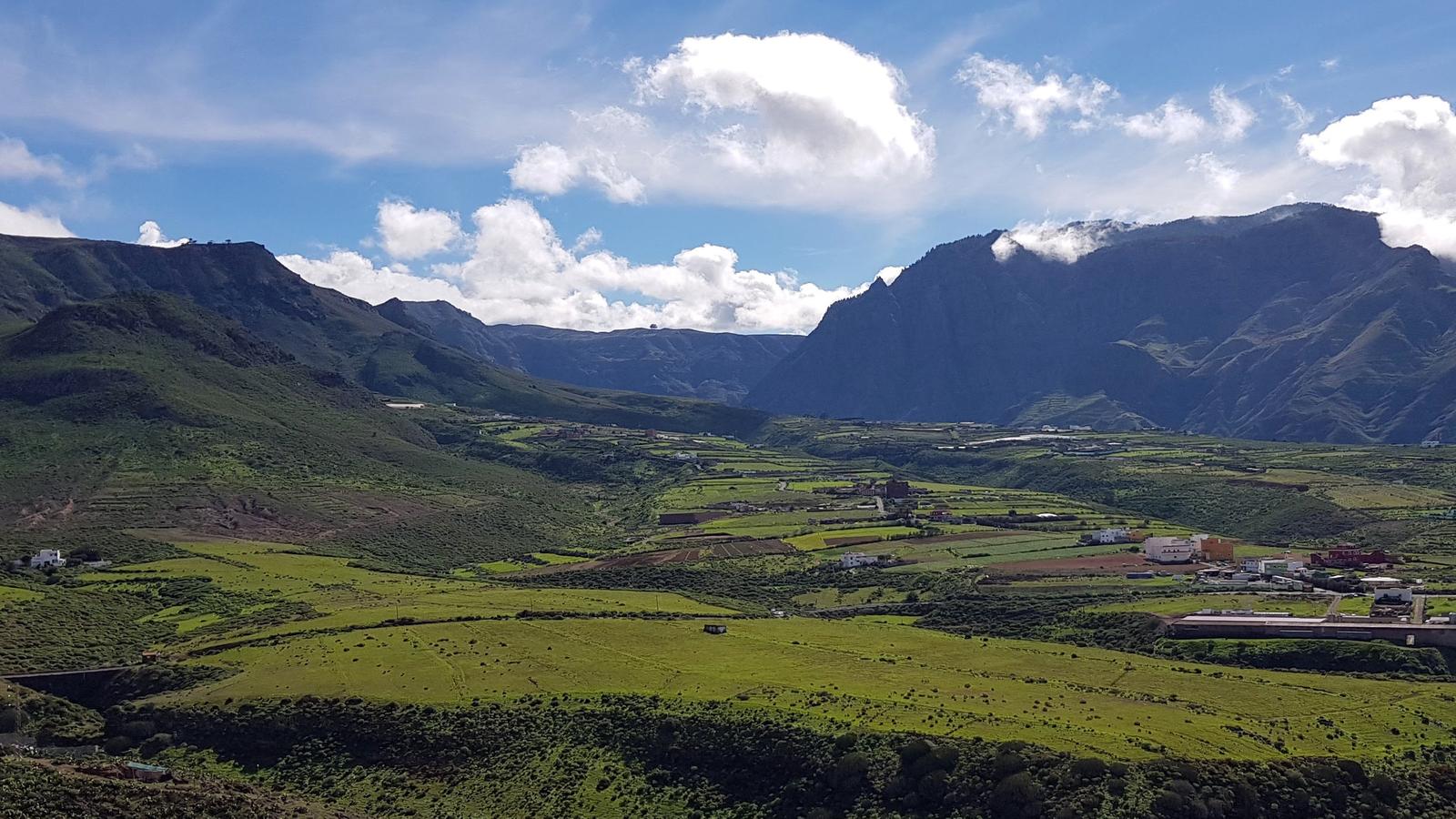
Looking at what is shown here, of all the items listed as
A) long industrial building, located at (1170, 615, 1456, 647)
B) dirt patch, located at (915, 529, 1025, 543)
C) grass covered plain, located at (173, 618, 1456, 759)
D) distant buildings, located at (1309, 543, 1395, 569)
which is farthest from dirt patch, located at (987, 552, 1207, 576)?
Result: long industrial building, located at (1170, 615, 1456, 647)

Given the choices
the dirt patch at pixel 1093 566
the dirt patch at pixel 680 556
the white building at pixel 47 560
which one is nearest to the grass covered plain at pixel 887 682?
the dirt patch at pixel 1093 566

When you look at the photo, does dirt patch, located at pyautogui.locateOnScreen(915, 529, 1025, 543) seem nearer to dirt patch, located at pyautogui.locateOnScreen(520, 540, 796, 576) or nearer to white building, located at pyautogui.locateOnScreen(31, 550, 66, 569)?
dirt patch, located at pyautogui.locateOnScreen(520, 540, 796, 576)

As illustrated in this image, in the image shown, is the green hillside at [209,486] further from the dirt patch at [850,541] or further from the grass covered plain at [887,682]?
the grass covered plain at [887,682]

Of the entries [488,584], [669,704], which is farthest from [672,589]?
[669,704]

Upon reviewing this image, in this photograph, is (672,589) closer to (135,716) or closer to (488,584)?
(488,584)

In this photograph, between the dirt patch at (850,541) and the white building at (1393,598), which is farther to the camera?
the dirt patch at (850,541)

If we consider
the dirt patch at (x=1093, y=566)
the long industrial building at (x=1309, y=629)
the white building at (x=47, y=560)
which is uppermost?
the white building at (x=47, y=560)
